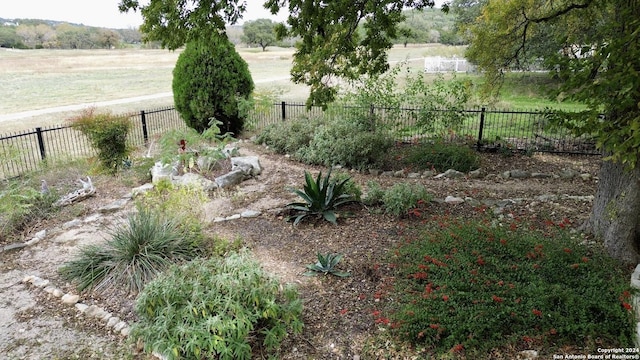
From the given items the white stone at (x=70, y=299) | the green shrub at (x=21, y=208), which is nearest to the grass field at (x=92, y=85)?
the green shrub at (x=21, y=208)

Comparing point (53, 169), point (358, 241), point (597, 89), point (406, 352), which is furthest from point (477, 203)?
point (53, 169)

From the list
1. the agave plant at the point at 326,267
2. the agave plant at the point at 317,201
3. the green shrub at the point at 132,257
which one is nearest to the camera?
the agave plant at the point at 326,267

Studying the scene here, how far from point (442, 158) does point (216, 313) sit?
5823 mm

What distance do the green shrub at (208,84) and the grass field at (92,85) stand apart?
4.86 ft

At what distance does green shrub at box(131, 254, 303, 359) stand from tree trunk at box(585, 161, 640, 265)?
10.4ft

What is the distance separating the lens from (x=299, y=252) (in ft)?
15.8

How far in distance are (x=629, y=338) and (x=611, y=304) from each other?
0.26m

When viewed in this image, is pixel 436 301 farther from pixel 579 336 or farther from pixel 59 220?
pixel 59 220

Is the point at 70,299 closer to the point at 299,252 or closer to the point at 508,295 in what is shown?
the point at 299,252

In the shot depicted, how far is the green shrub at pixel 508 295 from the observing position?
10.1 feet

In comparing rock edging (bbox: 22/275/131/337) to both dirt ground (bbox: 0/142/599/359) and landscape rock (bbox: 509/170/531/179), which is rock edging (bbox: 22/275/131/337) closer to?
dirt ground (bbox: 0/142/599/359)

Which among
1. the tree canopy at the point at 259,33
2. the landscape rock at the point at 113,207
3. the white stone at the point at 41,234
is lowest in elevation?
the white stone at the point at 41,234

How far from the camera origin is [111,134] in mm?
7629

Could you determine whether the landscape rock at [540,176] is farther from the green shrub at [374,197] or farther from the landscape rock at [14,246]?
the landscape rock at [14,246]
